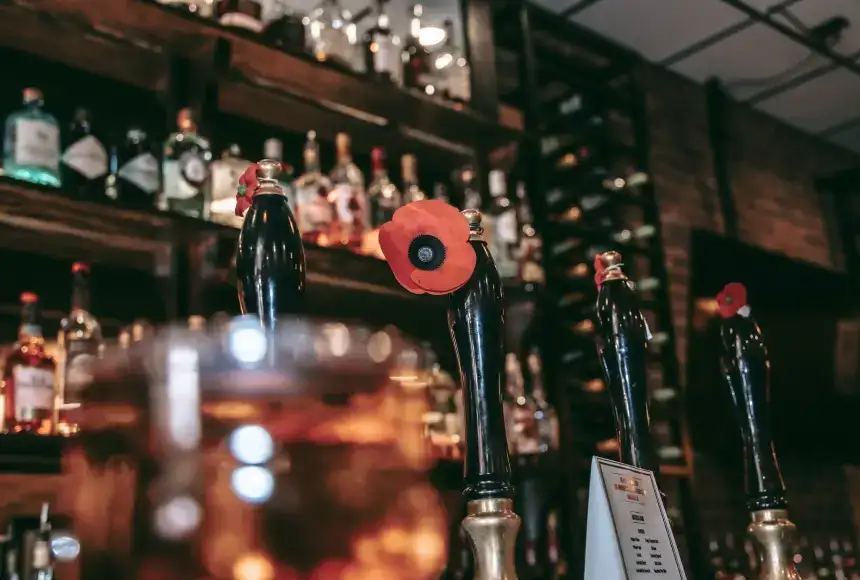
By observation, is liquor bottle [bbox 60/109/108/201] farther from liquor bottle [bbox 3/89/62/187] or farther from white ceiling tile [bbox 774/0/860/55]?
white ceiling tile [bbox 774/0/860/55]

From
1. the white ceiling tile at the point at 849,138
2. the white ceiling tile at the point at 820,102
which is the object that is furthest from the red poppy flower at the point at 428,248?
the white ceiling tile at the point at 849,138

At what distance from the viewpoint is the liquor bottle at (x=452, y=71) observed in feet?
8.20

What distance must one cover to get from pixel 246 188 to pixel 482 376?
0.30m

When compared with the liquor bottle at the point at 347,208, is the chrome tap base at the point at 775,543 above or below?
below

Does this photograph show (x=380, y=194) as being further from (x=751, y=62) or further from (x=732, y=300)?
(x=751, y=62)

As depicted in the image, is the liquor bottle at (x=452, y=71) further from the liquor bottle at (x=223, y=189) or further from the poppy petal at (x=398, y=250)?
the poppy petal at (x=398, y=250)

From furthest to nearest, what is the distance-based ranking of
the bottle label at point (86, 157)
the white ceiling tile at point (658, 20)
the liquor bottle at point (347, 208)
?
the white ceiling tile at point (658, 20)
the liquor bottle at point (347, 208)
the bottle label at point (86, 157)

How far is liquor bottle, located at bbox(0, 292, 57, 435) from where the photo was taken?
1.61 m

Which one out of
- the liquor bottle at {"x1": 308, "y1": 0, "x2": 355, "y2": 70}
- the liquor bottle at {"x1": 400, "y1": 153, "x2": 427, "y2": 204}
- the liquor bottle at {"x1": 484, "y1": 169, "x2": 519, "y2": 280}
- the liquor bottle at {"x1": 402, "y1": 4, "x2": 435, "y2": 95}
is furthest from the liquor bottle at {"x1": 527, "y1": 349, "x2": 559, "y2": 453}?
the liquor bottle at {"x1": 308, "y1": 0, "x2": 355, "y2": 70}

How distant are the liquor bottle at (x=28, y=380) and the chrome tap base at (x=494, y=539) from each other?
41.3 inches

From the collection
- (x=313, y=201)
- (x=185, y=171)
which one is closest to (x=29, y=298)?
(x=185, y=171)

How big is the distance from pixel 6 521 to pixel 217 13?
1170mm

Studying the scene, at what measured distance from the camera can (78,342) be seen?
1.83 metres

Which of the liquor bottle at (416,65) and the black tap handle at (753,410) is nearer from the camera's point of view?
the black tap handle at (753,410)
